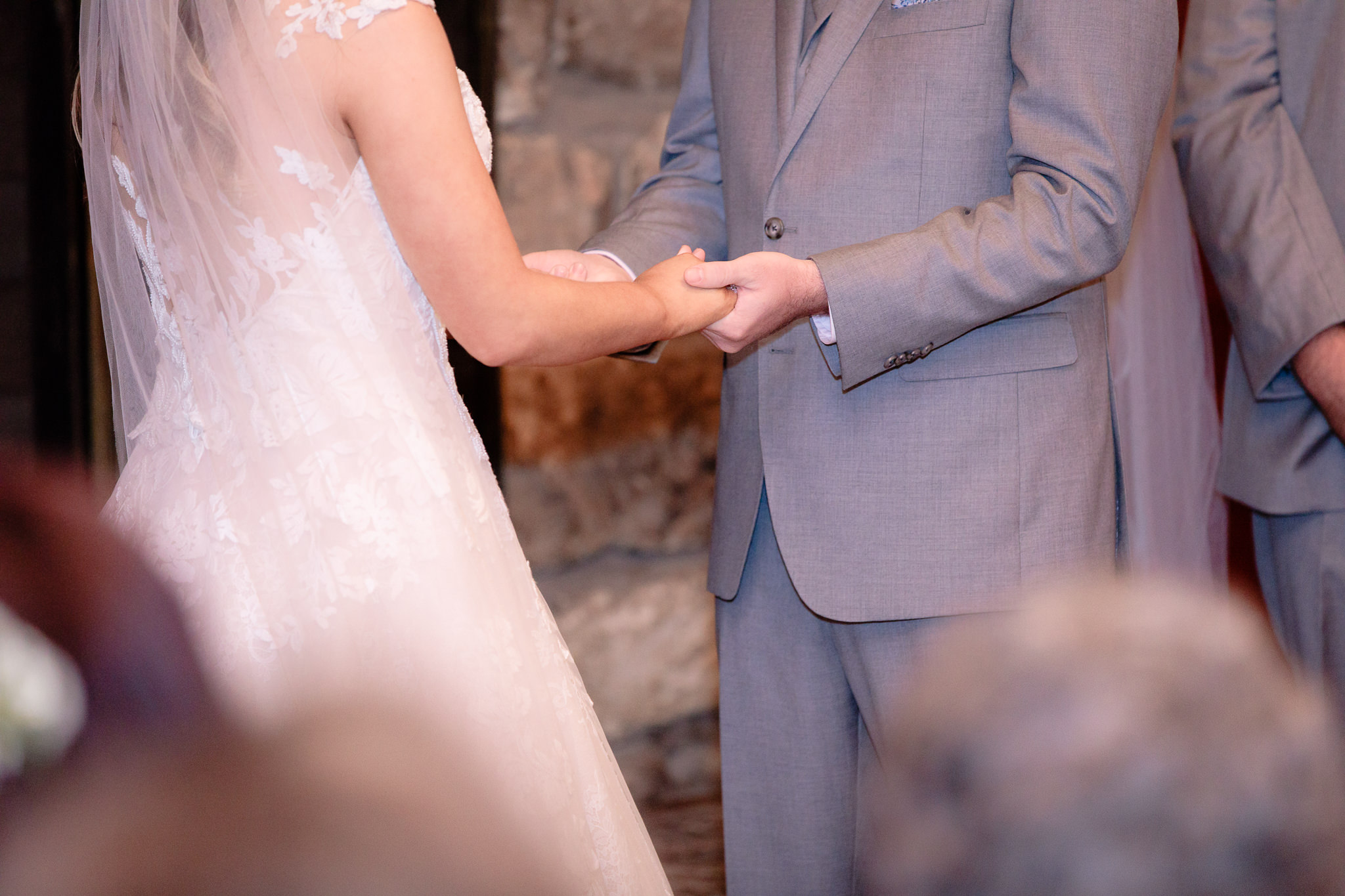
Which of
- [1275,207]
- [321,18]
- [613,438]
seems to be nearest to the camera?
[321,18]

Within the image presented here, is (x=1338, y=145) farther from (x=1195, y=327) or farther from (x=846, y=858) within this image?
(x=846, y=858)

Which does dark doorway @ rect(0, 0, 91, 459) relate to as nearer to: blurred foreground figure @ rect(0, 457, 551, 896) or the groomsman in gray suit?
the groomsman in gray suit

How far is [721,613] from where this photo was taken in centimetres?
172

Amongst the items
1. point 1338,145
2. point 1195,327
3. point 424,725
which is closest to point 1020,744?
point 424,725

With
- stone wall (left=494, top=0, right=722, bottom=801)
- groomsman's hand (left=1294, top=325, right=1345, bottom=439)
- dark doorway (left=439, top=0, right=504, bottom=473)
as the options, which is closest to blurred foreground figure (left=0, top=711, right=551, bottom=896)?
groomsman's hand (left=1294, top=325, right=1345, bottom=439)

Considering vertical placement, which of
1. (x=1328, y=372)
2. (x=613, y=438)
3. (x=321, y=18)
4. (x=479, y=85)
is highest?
(x=321, y=18)

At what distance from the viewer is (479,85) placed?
7.94ft

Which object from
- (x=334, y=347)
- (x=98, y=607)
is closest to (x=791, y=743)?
(x=334, y=347)

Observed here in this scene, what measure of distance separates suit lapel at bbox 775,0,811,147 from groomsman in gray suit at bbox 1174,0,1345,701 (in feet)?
2.42

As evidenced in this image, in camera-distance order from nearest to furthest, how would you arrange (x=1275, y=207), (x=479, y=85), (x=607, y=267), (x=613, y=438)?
(x=607, y=267) → (x=1275, y=207) → (x=479, y=85) → (x=613, y=438)

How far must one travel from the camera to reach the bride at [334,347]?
1.20 meters

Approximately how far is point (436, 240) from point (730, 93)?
0.61 meters

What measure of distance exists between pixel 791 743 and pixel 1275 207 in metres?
1.08

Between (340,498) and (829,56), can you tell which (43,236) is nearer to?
(340,498)
